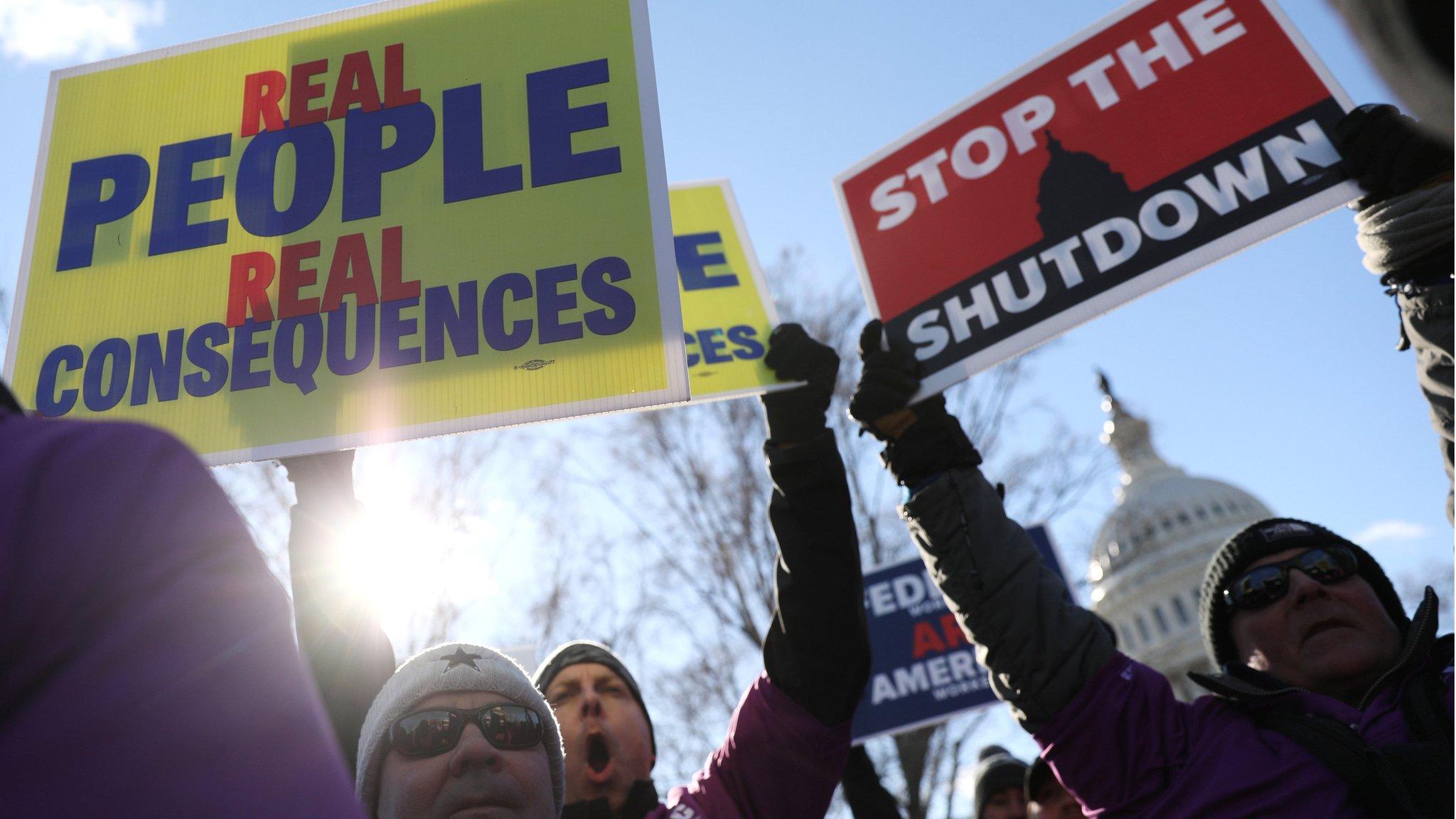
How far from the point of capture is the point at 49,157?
9.61ft

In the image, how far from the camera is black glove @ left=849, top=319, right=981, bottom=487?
2889 mm

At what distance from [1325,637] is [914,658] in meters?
4.19

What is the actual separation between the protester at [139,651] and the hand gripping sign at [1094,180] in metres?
2.35

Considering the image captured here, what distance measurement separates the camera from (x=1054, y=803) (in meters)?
4.29

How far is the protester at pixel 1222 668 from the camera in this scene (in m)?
2.27

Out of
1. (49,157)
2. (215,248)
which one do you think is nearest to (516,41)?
(215,248)

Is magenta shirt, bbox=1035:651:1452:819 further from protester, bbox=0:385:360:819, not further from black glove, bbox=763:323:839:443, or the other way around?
protester, bbox=0:385:360:819

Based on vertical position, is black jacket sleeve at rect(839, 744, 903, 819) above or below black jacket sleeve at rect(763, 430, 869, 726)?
below

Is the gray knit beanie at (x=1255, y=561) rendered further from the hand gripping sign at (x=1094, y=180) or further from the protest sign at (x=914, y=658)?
the protest sign at (x=914, y=658)

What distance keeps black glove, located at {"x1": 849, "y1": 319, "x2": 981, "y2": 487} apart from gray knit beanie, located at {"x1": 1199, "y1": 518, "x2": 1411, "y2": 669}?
Answer: 709 mm

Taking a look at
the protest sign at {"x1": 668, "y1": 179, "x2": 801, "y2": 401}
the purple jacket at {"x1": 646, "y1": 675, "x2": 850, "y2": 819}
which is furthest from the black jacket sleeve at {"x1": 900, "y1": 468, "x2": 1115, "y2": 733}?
the protest sign at {"x1": 668, "y1": 179, "x2": 801, "y2": 401}

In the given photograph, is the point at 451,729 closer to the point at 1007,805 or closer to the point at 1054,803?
the point at 1054,803

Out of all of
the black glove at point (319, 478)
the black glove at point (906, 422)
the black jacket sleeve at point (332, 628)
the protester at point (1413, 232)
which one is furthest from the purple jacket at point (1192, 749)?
the black glove at point (319, 478)

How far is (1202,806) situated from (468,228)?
2.18m
